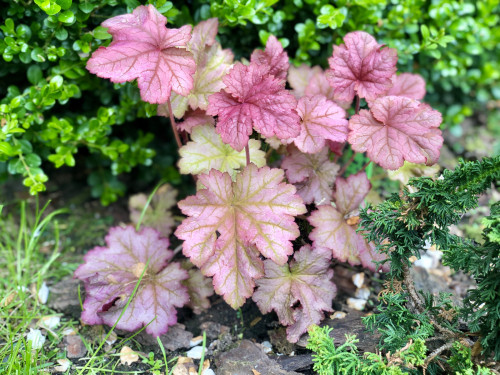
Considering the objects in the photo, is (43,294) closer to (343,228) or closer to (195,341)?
(195,341)

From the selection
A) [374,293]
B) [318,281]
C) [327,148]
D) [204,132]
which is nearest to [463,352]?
[318,281]

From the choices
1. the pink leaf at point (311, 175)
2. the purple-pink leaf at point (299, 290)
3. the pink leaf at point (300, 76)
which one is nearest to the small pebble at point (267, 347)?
the purple-pink leaf at point (299, 290)

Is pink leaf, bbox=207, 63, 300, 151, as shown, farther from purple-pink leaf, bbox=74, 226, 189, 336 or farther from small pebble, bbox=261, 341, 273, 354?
small pebble, bbox=261, 341, 273, 354

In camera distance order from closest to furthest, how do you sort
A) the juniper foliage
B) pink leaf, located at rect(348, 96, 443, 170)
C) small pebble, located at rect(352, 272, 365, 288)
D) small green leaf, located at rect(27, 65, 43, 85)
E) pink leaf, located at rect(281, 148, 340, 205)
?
the juniper foliage, pink leaf, located at rect(348, 96, 443, 170), pink leaf, located at rect(281, 148, 340, 205), small green leaf, located at rect(27, 65, 43, 85), small pebble, located at rect(352, 272, 365, 288)

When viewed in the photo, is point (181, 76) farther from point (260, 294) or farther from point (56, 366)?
point (56, 366)

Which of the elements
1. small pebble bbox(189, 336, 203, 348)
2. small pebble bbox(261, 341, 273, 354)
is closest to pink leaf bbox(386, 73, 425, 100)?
small pebble bbox(261, 341, 273, 354)

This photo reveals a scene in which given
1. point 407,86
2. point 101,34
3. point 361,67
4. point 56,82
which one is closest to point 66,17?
point 101,34

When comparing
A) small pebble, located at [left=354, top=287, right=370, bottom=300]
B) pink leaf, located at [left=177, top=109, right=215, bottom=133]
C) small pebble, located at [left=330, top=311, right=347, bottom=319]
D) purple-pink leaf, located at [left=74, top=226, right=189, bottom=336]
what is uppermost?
pink leaf, located at [left=177, top=109, right=215, bottom=133]

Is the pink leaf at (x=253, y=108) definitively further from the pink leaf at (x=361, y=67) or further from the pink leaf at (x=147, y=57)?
the pink leaf at (x=361, y=67)
